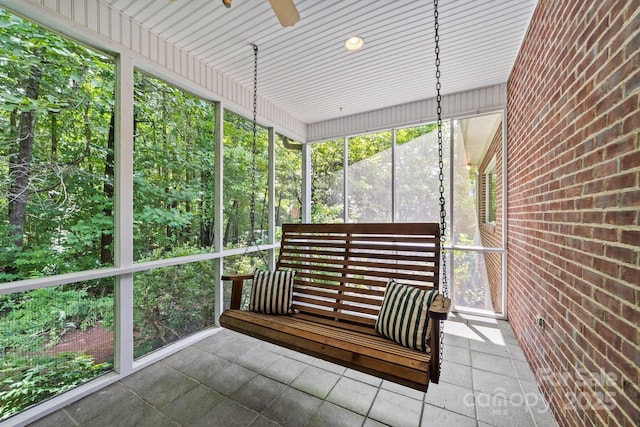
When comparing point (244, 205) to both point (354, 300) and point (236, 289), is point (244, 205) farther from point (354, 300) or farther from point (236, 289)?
point (354, 300)

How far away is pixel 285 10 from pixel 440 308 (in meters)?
2.09

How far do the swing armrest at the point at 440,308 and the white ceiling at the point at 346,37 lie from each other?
2265 millimetres

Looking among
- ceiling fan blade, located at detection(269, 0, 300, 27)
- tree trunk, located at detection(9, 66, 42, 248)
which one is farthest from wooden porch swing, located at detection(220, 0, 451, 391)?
tree trunk, located at detection(9, 66, 42, 248)

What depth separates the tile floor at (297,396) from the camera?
1.68 meters

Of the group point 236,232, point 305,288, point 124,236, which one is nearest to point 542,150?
point 305,288

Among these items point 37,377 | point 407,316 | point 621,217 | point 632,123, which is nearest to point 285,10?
point 632,123

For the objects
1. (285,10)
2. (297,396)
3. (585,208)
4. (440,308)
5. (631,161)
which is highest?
(285,10)

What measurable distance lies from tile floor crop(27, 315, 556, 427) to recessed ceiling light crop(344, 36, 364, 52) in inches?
120

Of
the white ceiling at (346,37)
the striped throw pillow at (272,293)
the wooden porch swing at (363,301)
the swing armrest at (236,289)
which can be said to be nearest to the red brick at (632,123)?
the wooden porch swing at (363,301)

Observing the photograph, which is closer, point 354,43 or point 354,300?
point 354,300

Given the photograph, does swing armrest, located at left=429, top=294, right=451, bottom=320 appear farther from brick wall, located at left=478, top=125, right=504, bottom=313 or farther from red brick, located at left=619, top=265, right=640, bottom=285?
brick wall, located at left=478, top=125, right=504, bottom=313

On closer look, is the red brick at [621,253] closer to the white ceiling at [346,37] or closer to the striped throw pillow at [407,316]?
the striped throw pillow at [407,316]

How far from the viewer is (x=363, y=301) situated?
212 centimetres

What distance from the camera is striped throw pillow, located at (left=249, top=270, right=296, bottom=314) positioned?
226 centimetres
